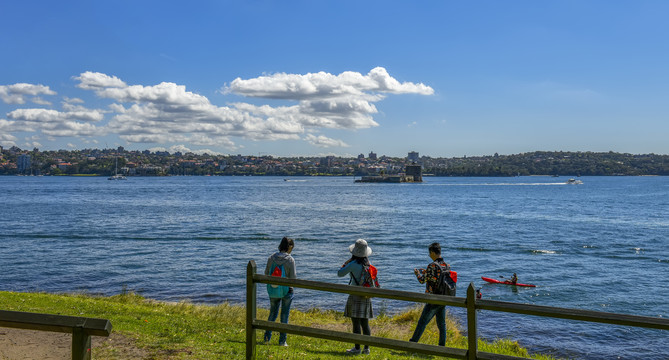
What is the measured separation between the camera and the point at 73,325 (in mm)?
4727

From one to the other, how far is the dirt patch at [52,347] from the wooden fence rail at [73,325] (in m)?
4.79

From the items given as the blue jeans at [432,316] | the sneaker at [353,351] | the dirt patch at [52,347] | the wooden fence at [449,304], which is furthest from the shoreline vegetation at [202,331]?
the wooden fence at [449,304]

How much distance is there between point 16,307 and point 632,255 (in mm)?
39123

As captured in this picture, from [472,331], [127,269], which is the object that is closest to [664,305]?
[472,331]

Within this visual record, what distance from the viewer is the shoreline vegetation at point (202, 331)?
9734 mm

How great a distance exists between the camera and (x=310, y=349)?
10438 mm

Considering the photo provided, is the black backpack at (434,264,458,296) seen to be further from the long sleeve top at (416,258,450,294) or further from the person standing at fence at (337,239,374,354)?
the person standing at fence at (337,239,374,354)

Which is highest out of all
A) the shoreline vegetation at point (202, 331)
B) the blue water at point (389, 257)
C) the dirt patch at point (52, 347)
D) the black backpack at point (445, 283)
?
the black backpack at point (445, 283)

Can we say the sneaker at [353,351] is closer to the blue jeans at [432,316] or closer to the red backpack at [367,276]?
the blue jeans at [432,316]

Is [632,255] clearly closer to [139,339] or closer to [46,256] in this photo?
[139,339]

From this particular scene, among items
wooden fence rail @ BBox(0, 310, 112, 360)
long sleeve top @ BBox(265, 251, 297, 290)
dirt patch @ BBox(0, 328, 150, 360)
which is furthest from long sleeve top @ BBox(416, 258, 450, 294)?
wooden fence rail @ BBox(0, 310, 112, 360)

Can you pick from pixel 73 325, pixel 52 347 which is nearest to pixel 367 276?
pixel 52 347

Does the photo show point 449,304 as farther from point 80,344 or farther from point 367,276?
point 80,344

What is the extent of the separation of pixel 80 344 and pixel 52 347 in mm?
5876
